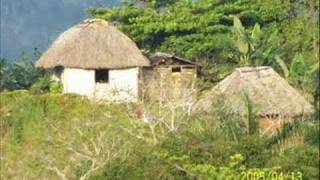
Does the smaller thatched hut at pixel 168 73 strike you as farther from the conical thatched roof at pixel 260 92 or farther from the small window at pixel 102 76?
the conical thatched roof at pixel 260 92

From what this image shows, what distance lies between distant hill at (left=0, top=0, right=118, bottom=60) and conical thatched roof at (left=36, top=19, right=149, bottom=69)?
14.2m

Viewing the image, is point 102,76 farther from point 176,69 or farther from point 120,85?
point 176,69

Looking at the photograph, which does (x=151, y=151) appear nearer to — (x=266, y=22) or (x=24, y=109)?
(x=24, y=109)

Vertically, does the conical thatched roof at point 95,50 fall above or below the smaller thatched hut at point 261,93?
above

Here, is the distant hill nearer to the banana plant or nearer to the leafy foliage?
the leafy foliage

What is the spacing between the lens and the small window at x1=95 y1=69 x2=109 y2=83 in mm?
24031

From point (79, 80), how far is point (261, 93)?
223 inches

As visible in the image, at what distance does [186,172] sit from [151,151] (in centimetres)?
84

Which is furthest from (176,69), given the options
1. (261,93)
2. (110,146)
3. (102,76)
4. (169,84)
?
(110,146)

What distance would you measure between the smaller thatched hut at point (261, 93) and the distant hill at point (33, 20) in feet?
62.3

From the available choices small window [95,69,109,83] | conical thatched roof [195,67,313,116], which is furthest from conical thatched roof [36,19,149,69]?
conical thatched roof [195,67,313,116]

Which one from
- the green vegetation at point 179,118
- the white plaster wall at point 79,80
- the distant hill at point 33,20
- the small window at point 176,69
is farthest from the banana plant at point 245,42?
the distant hill at point 33,20

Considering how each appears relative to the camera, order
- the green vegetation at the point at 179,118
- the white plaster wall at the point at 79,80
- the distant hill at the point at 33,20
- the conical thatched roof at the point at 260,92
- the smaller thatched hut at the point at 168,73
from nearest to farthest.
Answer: the green vegetation at the point at 179,118 → the conical thatched roof at the point at 260,92 → the smaller thatched hut at the point at 168,73 → the white plaster wall at the point at 79,80 → the distant hill at the point at 33,20

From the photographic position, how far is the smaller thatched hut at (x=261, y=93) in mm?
18609
